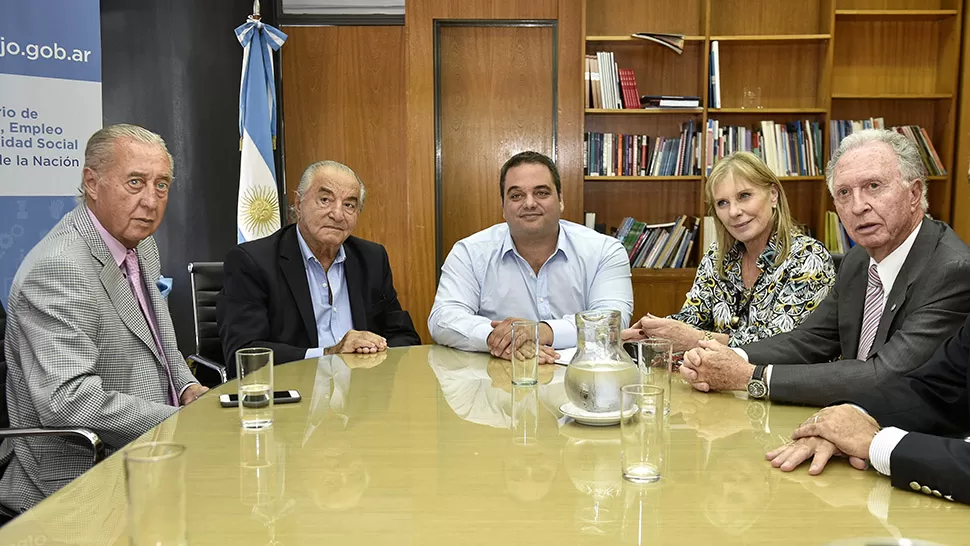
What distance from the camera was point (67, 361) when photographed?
1.81m

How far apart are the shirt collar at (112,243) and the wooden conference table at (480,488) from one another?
23.7 inches

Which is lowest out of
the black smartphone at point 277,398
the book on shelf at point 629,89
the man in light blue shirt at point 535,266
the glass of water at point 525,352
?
the black smartphone at point 277,398

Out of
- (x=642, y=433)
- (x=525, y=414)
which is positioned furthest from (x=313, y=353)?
(x=642, y=433)

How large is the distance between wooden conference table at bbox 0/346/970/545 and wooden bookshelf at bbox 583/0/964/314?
353 centimetres

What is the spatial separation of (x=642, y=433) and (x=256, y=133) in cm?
400

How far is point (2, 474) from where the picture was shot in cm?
199

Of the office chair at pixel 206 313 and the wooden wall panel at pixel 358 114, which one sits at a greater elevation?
the wooden wall panel at pixel 358 114

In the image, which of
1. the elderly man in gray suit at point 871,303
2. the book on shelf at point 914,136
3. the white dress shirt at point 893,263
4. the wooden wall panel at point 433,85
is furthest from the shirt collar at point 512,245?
the book on shelf at point 914,136

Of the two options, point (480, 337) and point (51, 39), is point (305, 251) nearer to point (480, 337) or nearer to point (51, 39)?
point (480, 337)

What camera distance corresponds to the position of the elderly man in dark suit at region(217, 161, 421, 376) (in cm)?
266

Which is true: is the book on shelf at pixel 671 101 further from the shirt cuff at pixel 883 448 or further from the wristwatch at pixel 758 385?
the shirt cuff at pixel 883 448

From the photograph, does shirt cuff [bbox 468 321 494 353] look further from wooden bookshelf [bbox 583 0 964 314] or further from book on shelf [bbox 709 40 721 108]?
book on shelf [bbox 709 40 721 108]

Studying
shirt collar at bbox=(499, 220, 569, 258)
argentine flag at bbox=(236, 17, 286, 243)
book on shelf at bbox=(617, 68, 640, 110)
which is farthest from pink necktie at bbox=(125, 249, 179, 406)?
book on shelf at bbox=(617, 68, 640, 110)

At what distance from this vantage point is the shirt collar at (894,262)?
6.54ft
